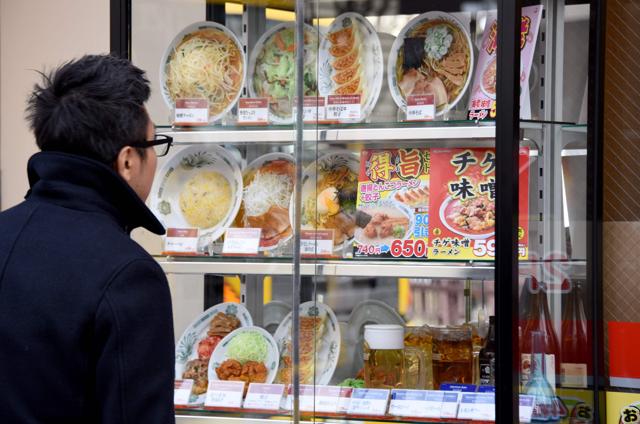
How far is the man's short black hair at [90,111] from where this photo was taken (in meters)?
1.49

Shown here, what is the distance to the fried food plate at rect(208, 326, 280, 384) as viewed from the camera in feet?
8.70

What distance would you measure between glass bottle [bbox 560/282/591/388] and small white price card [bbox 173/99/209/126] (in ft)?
3.97

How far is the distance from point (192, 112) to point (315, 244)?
565 millimetres

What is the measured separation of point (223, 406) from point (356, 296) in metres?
0.54

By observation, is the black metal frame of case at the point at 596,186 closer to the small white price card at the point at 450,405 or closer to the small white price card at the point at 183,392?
the small white price card at the point at 450,405

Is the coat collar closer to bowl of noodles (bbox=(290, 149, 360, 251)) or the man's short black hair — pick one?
the man's short black hair

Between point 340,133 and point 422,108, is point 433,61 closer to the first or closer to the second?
point 422,108

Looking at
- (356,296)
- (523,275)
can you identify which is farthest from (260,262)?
(523,275)

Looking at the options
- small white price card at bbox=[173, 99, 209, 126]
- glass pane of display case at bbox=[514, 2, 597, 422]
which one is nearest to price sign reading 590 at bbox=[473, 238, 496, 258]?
glass pane of display case at bbox=[514, 2, 597, 422]

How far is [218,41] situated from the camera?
9.12 ft

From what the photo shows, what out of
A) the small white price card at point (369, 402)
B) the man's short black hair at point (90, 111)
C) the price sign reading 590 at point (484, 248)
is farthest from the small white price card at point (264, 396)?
the man's short black hair at point (90, 111)

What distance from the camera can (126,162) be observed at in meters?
1.54

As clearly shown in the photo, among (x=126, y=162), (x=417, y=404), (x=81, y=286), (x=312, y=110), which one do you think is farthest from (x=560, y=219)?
(x=81, y=286)

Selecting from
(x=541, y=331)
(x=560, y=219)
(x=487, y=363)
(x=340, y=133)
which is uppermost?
(x=340, y=133)
